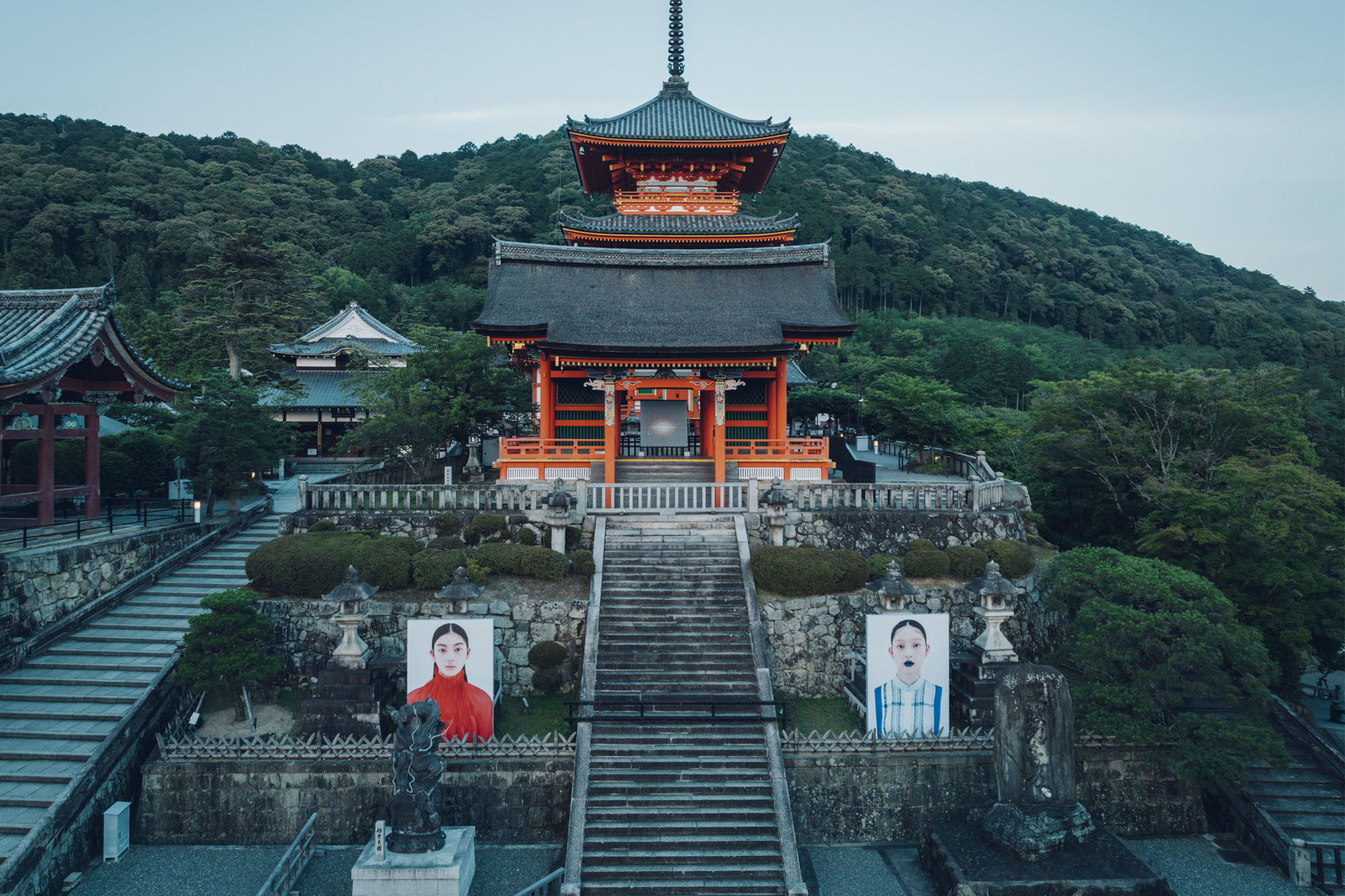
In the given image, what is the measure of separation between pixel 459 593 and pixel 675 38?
100 ft

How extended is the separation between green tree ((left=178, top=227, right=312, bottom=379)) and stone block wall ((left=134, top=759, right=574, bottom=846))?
29.4 meters

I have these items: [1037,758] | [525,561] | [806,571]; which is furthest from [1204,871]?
[525,561]

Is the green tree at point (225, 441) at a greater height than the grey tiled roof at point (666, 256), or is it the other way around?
the grey tiled roof at point (666, 256)

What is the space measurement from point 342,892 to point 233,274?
37.6m

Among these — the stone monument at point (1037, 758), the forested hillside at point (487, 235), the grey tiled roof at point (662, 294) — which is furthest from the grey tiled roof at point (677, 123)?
the forested hillside at point (487, 235)

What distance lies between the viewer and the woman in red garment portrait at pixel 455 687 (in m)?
13.7

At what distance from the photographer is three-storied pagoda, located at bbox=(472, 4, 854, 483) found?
2256cm

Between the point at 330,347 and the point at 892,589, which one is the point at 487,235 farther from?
the point at 892,589

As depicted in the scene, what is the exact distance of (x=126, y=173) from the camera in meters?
74.7

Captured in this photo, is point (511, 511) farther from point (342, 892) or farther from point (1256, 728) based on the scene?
point (1256, 728)

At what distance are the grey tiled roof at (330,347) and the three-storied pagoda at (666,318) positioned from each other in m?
18.1

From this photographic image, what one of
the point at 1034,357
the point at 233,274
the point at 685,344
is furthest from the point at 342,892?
the point at 1034,357

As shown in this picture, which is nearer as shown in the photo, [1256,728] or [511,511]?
[1256,728]

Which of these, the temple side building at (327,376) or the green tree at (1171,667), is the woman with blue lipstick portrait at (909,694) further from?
the temple side building at (327,376)
